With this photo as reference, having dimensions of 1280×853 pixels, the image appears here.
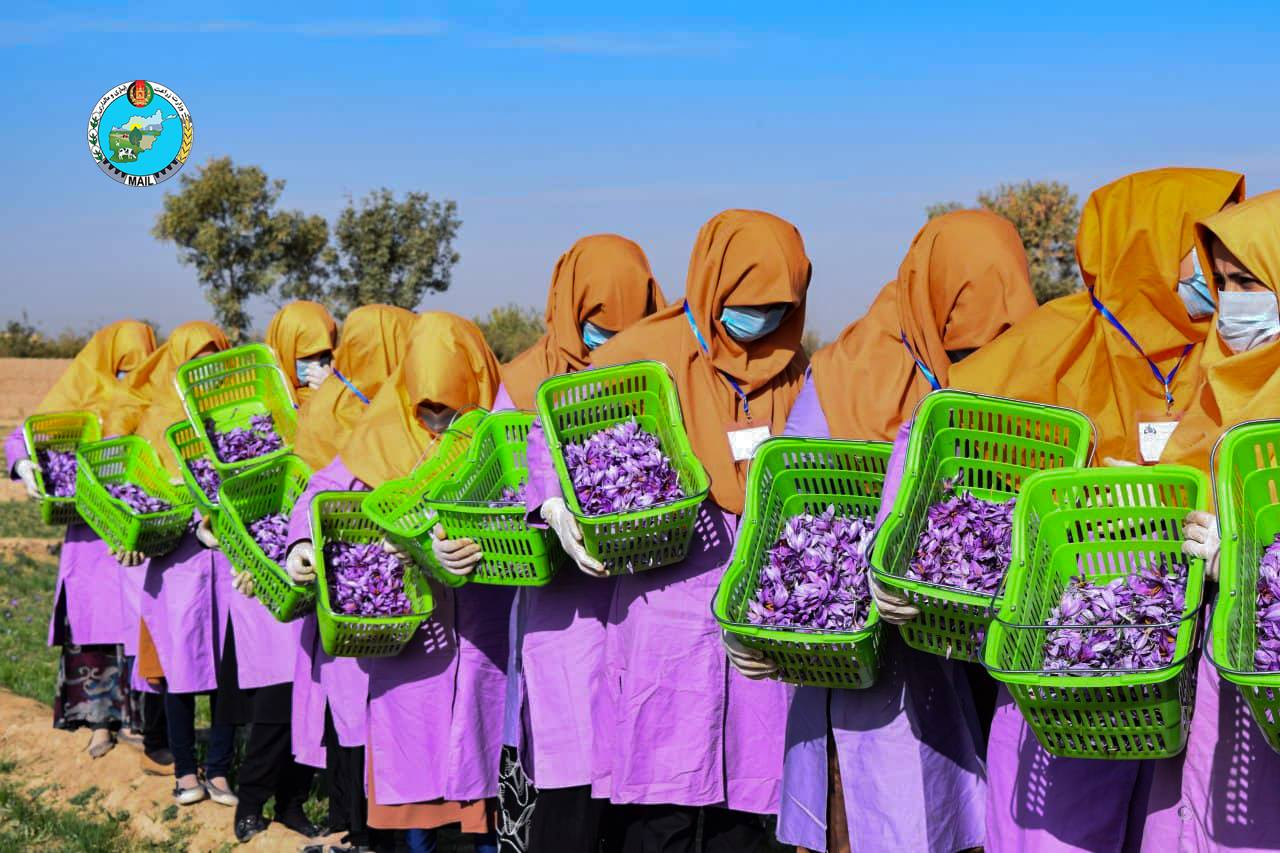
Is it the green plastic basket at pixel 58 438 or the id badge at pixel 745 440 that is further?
the green plastic basket at pixel 58 438

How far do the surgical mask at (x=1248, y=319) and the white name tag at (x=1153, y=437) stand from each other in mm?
372

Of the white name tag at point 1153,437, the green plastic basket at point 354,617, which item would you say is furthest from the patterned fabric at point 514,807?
the white name tag at point 1153,437

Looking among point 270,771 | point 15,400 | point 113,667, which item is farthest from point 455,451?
point 15,400

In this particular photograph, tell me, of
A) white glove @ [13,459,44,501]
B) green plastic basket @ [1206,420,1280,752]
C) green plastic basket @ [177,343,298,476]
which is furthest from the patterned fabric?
white glove @ [13,459,44,501]

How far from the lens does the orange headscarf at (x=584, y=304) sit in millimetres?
4910

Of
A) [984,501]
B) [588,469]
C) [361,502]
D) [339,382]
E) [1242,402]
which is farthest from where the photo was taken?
[339,382]

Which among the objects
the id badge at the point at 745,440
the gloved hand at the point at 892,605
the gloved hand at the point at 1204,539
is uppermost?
the id badge at the point at 745,440

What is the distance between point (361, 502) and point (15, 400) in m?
27.9

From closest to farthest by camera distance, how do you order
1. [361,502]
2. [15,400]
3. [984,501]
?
[984,501] < [361,502] < [15,400]

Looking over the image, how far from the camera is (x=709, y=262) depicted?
4.12 meters

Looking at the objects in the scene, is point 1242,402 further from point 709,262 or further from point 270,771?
point 270,771

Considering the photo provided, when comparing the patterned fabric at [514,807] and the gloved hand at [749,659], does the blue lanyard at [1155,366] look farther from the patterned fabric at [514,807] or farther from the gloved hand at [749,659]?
the patterned fabric at [514,807]

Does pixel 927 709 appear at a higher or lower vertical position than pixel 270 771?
higher

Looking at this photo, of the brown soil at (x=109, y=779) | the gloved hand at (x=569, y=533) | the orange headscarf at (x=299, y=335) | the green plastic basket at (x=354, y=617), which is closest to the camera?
the gloved hand at (x=569, y=533)
